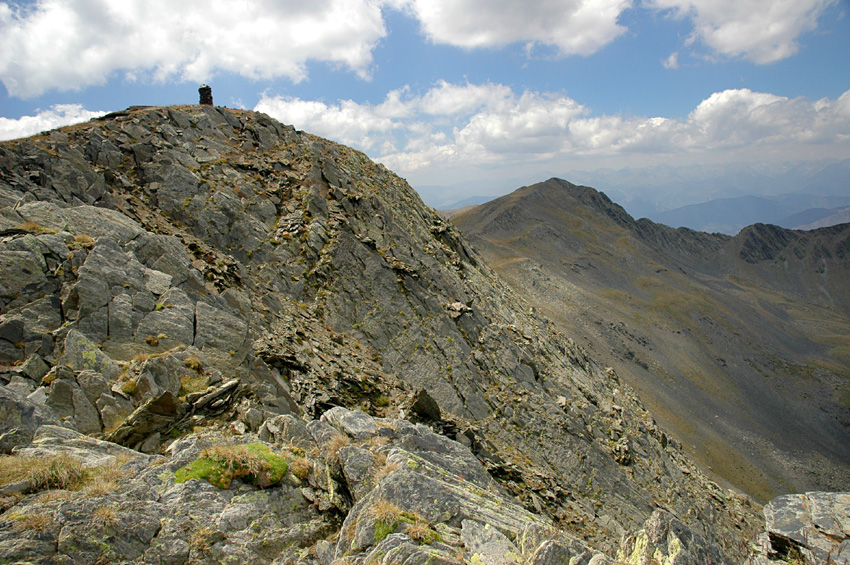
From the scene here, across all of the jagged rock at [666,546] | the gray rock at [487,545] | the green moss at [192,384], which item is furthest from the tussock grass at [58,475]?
the jagged rock at [666,546]

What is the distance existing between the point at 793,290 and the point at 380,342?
23665cm

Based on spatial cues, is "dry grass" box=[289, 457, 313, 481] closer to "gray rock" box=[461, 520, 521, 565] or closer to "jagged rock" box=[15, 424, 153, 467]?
"jagged rock" box=[15, 424, 153, 467]

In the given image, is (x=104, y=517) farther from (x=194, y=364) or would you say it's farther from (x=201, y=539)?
(x=194, y=364)

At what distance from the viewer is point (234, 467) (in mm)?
10086

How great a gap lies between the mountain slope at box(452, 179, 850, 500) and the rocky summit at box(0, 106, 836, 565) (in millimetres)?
34545

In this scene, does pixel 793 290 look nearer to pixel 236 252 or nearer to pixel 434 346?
pixel 434 346

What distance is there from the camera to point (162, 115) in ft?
105

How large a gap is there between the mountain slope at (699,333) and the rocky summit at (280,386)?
34.5 meters

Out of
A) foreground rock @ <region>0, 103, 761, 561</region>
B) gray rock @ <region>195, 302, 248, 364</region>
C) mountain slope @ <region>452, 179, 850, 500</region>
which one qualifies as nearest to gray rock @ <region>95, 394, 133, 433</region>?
foreground rock @ <region>0, 103, 761, 561</region>

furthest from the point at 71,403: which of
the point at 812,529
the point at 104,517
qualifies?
the point at 812,529

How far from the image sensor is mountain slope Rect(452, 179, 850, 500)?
227ft

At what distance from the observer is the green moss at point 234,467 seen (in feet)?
31.8

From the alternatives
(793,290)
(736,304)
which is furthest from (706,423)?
(793,290)

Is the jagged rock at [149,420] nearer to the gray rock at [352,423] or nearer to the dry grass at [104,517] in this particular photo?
the dry grass at [104,517]
